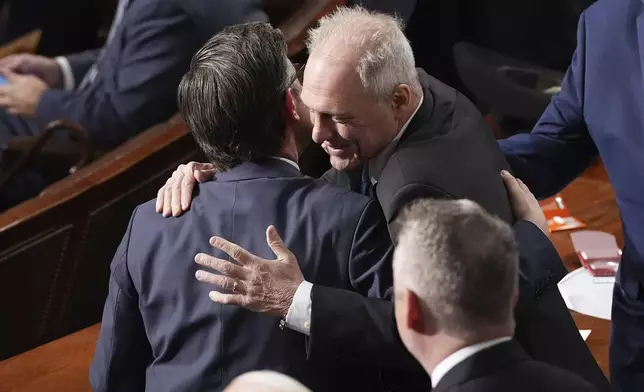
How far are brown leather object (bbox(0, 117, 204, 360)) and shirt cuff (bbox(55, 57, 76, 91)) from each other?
73 cm

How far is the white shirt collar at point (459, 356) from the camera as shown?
1264 millimetres

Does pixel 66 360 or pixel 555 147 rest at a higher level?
pixel 555 147

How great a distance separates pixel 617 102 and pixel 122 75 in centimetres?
179

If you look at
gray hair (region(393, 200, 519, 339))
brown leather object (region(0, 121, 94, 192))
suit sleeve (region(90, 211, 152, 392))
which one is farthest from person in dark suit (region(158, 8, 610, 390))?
brown leather object (region(0, 121, 94, 192))

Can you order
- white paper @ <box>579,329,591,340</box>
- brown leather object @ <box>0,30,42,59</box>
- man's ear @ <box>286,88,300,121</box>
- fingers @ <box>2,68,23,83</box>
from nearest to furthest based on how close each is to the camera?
1. man's ear @ <box>286,88,300,121</box>
2. white paper @ <box>579,329,591,340</box>
3. fingers @ <box>2,68,23,83</box>
4. brown leather object @ <box>0,30,42,59</box>

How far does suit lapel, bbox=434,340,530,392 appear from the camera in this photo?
1.26 meters

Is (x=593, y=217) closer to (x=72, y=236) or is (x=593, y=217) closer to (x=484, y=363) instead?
(x=72, y=236)

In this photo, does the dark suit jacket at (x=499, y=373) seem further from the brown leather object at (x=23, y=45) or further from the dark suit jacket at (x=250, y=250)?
the brown leather object at (x=23, y=45)

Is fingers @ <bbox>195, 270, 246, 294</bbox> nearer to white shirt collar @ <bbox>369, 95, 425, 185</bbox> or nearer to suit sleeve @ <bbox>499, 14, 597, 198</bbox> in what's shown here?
white shirt collar @ <bbox>369, 95, 425, 185</bbox>

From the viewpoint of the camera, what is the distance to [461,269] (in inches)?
48.6

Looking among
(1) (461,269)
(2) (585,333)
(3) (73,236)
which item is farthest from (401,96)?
(3) (73,236)

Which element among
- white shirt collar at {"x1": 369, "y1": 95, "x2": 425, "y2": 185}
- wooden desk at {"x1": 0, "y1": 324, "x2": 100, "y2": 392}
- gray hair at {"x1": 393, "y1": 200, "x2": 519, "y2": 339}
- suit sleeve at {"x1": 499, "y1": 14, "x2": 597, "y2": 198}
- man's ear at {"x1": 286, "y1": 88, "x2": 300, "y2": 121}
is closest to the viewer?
gray hair at {"x1": 393, "y1": 200, "x2": 519, "y2": 339}

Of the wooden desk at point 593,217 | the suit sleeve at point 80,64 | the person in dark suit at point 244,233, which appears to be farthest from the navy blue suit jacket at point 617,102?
the suit sleeve at point 80,64

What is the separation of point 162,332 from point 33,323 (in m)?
1.45
